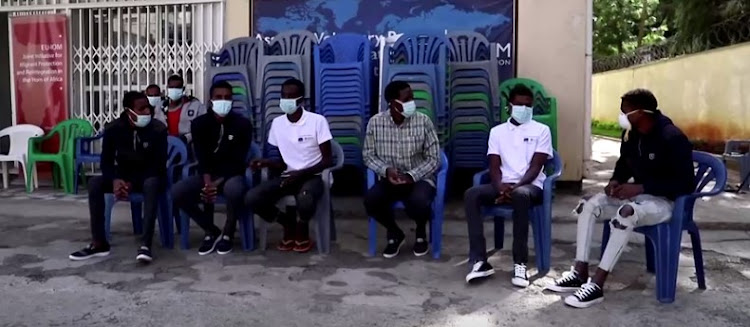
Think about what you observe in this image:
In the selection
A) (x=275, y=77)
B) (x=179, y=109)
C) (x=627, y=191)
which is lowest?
→ (x=627, y=191)

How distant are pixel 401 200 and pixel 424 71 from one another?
1625 millimetres

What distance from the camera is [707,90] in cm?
1293

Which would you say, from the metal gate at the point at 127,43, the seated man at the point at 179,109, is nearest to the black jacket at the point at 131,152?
the seated man at the point at 179,109

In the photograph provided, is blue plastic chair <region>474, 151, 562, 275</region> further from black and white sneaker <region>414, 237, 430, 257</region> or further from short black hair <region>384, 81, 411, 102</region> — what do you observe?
short black hair <region>384, 81, 411, 102</region>

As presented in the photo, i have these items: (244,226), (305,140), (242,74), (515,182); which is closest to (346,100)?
(242,74)

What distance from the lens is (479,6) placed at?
283 inches

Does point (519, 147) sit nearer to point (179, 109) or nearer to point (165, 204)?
point (165, 204)

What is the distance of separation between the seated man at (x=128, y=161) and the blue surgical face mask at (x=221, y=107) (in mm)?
397

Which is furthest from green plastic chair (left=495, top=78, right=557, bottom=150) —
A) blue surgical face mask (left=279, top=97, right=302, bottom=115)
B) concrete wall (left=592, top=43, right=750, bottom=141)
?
concrete wall (left=592, top=43, right=750, bottom=141)

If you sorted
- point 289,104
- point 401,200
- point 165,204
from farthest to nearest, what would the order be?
point 165,204 < point 289,104 < point 401,200

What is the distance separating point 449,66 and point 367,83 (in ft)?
2.47

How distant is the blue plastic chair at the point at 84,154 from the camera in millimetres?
7465

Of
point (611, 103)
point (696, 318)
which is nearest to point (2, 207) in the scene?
point (696, 318)

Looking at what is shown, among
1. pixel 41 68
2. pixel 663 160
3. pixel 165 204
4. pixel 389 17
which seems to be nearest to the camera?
pixel 663 160
